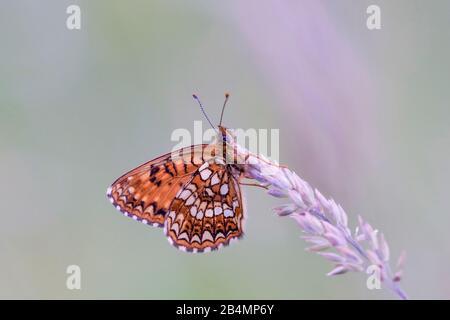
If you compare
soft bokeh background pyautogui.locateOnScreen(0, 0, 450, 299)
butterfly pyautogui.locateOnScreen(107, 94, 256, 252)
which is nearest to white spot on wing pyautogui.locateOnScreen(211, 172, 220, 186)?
butterfly pyautogui.locateOnScreen(107, 94, 256, 252)

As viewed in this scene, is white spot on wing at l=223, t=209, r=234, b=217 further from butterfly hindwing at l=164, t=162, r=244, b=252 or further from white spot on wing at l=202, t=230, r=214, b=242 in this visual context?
white spot on wing at l=202, t=230, r=214, b=242

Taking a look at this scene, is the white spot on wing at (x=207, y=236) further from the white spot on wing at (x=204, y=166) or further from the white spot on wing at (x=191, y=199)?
the white spot on wing at (x=204, y=166)

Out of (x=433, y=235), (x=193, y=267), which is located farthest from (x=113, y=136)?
(x=433, y=235)

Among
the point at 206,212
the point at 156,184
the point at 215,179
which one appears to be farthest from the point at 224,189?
the point at 156,184

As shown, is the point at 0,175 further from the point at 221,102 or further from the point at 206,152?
the point at 206,152

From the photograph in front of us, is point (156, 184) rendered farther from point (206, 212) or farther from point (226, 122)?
point (226, 122)

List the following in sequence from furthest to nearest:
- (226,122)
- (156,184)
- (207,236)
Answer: (226,122)
(156,184)
(207,236)
